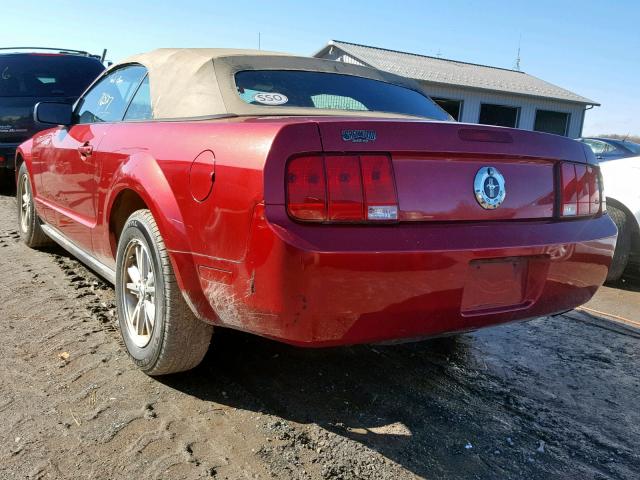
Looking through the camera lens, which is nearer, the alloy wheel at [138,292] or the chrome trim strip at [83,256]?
the alloy wheel at [138,292]

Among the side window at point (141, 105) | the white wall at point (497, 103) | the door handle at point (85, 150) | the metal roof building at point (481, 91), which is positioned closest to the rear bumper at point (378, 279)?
the side window at point (141, 105)

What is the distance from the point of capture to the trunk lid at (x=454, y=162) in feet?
6.72

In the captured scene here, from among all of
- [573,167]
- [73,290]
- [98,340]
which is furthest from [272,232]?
[73,290]

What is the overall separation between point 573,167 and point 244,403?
1823 mm

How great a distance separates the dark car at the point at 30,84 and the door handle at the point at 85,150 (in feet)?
15.4

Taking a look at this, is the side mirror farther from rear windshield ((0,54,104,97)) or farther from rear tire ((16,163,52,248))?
rear windshield ((0,54,104,97))

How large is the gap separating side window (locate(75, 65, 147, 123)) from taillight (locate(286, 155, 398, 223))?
5.95ft

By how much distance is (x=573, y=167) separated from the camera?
2.56 meters

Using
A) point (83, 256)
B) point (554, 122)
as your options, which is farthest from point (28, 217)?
point (554, 122)

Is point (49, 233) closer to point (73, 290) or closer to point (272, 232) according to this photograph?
point (73, 290)

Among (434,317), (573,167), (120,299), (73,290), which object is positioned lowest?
(73,290)

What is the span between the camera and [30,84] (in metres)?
7.88

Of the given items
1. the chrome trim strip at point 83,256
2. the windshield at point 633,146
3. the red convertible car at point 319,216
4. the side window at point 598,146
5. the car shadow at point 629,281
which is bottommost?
the car shadow at point 629,281

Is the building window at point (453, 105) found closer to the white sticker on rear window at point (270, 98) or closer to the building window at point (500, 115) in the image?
the building window at point (500, 115)
